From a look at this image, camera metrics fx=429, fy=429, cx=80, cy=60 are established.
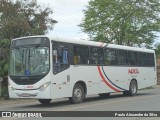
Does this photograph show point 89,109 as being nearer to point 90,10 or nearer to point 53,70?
point 53,70

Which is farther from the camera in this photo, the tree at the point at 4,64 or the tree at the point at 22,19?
the tree at the point at 22,19

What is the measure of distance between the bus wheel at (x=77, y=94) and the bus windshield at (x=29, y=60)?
90.7 inches

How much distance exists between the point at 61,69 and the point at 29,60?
4.92 ft

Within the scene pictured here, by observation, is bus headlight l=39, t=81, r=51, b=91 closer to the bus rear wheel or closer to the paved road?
the paved road

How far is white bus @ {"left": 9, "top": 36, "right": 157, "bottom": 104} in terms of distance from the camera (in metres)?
18.6

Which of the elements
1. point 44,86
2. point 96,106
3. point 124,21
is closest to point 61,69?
point 44,86

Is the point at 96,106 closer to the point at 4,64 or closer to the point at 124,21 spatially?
the point at 4,64

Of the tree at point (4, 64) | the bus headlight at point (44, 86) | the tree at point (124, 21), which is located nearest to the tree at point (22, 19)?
the tree at point (4, 64)

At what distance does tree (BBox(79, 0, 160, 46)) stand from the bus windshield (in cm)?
3472

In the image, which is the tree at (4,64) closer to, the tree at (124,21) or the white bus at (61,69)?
the white bus at (61,69)

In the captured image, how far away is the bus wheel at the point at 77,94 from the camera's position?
66.0 ft

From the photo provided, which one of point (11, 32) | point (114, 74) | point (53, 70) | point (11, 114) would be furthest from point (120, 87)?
point (11, 114)

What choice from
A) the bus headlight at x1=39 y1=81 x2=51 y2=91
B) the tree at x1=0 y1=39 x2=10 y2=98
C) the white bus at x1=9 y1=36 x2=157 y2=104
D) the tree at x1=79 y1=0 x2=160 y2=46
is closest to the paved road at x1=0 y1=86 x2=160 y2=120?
the white bus at x1=9 y1=36 x2=157 y2=104

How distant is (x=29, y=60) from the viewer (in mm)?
18859
